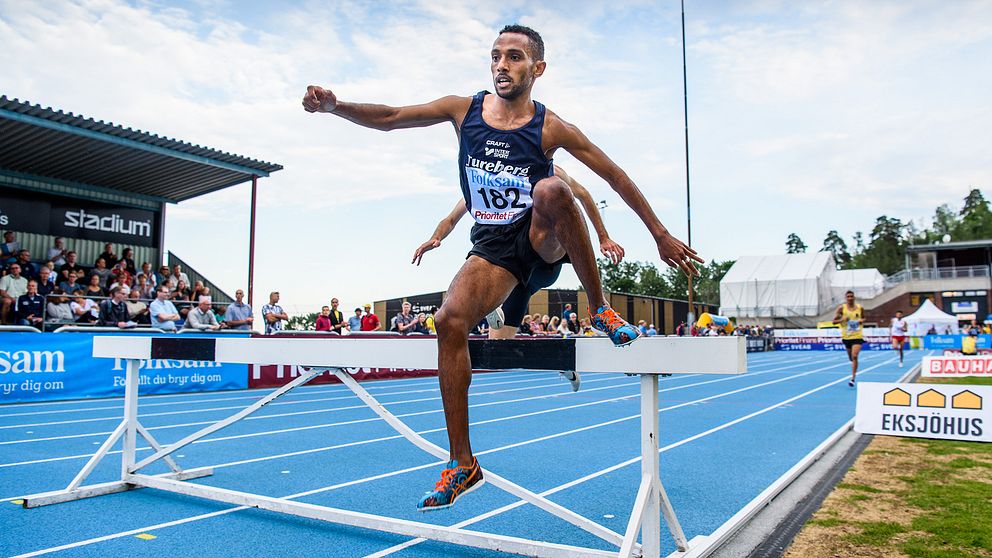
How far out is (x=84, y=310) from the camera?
1127 centimetres

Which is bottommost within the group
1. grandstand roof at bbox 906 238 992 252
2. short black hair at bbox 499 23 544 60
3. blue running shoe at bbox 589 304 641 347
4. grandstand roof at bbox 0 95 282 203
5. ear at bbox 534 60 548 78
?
blue running shoe at bbox 589 304 641 347

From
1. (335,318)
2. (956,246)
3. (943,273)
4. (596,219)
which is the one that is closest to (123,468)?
(596,219)

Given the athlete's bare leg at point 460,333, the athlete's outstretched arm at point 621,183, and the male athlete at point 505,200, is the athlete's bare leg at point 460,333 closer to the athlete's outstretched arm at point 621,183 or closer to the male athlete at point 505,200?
the male athlete at point 505,200

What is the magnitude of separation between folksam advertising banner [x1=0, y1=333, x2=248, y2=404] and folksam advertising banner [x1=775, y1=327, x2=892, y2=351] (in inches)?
1455

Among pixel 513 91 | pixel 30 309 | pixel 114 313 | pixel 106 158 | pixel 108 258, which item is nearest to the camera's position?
pixel 513 91

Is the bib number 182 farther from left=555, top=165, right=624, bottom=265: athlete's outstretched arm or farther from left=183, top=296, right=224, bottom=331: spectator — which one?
left=183, top=296, right=224, bottom=331: spectator

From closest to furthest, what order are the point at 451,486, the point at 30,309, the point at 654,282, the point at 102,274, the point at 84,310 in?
the point at 451,486, the point at 30,309, the point at 84,310, the point at 102,274, the point at 654,282

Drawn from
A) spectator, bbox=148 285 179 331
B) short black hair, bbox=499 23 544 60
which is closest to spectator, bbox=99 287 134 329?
spectator, bbox=148 285 179 331

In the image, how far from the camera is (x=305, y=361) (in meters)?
4.00

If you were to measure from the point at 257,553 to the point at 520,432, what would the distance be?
4484 mm

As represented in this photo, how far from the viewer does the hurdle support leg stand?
431 centimetres

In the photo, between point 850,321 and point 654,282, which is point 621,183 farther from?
point 654,282

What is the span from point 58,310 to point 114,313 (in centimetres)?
79

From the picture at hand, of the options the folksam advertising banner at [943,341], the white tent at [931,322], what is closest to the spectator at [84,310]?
the folksam advertising banner at [943,341]
